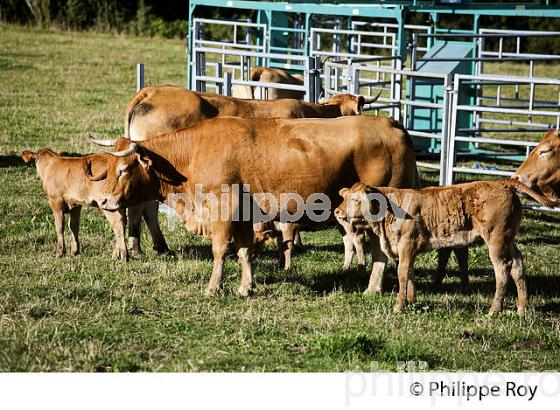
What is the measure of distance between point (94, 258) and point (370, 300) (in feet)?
9.00

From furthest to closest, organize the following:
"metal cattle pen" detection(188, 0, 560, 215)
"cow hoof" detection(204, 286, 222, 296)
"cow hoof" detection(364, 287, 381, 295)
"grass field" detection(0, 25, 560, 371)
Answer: "metal cattle pen" detection(188, 0, 560, 215)
"cow hoof" detection(364, 287, 381, 295)
"cow hoof" detection(204, 286, 222, 296)
"grass field" detection(0, 25, 560, 371)

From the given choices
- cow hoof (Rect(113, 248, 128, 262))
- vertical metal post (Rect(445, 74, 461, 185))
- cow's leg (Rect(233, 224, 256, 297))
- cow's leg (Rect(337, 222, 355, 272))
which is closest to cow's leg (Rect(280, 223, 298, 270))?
cow's leg (Rect(337, 222, 355, 272))

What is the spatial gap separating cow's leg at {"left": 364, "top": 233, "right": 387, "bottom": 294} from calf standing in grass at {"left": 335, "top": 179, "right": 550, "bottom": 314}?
1.79 ft

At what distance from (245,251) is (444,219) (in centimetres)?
175

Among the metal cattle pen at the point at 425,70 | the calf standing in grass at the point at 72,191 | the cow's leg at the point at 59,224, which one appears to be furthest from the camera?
the metal cattle pen at the point at 425,70

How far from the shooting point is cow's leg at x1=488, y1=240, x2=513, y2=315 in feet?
26.2

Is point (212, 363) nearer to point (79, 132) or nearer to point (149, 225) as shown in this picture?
point (149, 225)

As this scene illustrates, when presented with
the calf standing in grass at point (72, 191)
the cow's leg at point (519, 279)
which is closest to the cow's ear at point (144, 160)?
the calf standing in grass at point (72, 191)

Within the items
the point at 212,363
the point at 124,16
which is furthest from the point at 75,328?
the point at 124,16

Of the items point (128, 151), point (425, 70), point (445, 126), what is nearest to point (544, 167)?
point (445, 126)

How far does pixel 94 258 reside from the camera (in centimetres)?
945

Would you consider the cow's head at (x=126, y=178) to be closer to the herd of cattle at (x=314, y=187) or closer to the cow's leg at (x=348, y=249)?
the herd of cattle at (x=314, y=187)

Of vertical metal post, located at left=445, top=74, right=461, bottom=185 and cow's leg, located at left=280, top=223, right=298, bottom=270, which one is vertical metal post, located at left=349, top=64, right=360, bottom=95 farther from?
cow's leg, located at left=280, top=223, right=298, bottom=270

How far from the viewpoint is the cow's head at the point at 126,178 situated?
28.3 ft
